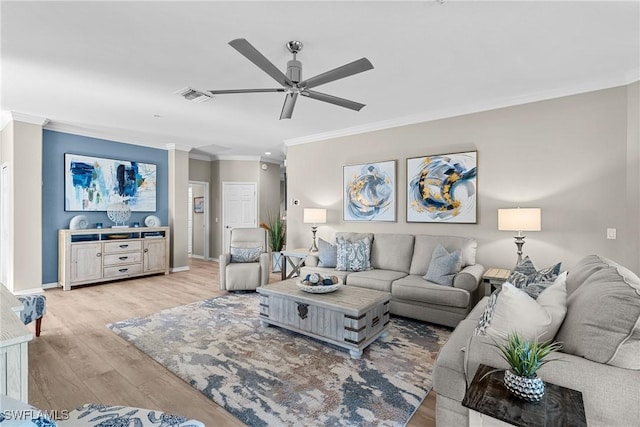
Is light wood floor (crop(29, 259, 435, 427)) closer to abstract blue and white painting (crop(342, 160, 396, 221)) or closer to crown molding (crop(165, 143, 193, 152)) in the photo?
abstract blue and white painting (crop(342, 160, 396, 221))

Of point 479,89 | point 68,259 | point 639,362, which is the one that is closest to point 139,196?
point 68,259

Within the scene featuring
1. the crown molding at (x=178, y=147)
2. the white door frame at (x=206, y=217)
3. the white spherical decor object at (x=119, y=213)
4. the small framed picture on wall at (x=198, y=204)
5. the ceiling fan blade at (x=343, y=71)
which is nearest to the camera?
the ceiling fan blade at (x=343, y=71)

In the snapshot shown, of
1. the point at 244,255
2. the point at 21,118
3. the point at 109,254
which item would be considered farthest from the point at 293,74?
the point at 109,254

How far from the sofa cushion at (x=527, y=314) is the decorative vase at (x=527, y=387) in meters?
0.39

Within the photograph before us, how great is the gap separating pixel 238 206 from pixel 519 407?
7.19 meters

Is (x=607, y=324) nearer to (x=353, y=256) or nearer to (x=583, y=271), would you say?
(x=583, y=271)

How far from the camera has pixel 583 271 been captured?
2.11m

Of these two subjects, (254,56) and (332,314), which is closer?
(254,56)

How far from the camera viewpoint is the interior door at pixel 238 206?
7668 mm

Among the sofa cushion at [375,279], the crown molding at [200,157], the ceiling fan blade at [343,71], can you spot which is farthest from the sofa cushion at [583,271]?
the crown molding at [200,157]

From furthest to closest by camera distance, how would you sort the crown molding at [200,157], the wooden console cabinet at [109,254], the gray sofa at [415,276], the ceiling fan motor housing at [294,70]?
1. the crown molding at [200,157]
2. the wooden console cabinet at [109,254]
3. the gray sofa at [415,276]
4. the ceiling fan motor housing at [294,70]

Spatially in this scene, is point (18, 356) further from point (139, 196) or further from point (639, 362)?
point (139, 196)

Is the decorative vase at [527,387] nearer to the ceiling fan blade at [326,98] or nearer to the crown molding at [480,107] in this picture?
the ceiling fan blade at [326,98]

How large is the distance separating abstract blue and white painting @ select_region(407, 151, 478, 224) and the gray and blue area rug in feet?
4.87
